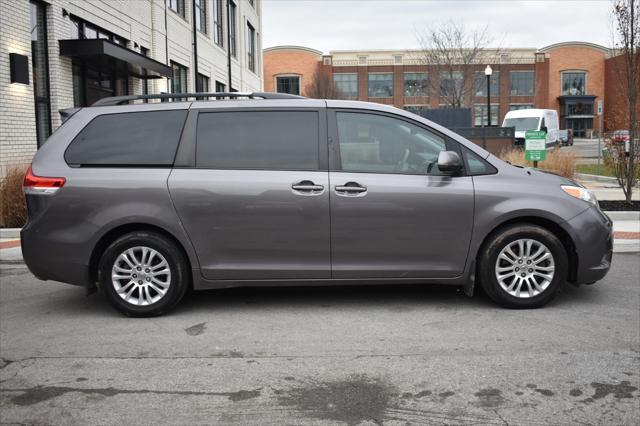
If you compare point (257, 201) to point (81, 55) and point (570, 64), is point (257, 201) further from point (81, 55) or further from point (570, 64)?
point (570, 64)

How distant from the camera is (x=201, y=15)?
2597cm

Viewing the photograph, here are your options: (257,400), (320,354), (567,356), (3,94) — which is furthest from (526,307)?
(3,94)

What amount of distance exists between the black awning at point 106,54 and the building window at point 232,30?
1647 cm

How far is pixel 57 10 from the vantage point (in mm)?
13438

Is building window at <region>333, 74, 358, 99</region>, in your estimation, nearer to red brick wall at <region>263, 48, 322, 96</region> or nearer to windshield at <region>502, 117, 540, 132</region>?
red brick wall at <region>263, 48, 322, 96</region>

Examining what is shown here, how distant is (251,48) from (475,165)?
34.8 m

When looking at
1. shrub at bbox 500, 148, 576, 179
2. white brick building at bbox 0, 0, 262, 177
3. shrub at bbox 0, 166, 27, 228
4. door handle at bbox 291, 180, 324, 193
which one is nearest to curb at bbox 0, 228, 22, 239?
shrub at bbox 0, 166, 27, 228

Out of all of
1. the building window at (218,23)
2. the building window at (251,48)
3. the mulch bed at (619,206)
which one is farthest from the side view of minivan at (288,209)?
the building window at (251,48)

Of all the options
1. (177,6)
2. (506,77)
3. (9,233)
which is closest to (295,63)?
(506,77)

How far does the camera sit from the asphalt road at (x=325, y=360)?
11.9ft

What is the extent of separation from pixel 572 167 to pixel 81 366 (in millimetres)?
15416

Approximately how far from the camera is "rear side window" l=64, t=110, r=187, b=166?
5.68 m

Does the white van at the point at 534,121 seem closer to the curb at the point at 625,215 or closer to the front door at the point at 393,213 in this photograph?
the curb at the point at 625,215

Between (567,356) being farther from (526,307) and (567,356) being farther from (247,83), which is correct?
(247,83)
